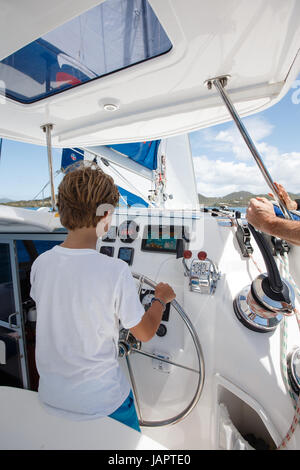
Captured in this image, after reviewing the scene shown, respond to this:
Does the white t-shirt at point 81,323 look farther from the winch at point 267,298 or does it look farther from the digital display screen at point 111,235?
the digital display screen at point 111,235

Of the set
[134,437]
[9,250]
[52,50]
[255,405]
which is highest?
[52,50]

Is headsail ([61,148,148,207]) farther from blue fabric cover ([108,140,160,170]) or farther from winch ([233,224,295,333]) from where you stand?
winch ([233,224,295,333])

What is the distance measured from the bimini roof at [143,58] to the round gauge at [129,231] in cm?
66

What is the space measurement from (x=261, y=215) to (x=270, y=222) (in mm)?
44

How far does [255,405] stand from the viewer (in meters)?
0.92

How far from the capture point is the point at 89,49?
85 centimetres

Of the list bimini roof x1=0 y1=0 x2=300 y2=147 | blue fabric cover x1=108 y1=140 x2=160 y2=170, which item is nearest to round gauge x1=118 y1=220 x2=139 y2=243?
bimini roof x1=0 y1=0 x2=300 y2=147

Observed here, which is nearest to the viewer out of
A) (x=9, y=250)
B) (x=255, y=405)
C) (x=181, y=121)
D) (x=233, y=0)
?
(x=233, y=0)

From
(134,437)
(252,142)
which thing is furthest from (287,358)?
(252,142)

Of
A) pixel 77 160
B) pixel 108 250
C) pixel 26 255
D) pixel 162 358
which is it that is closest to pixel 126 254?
pixel 108 250

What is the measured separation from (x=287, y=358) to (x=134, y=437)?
707 mm

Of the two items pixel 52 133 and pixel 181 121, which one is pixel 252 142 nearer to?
pixel 181 121

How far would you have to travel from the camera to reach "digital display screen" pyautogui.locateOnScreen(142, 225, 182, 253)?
146cm

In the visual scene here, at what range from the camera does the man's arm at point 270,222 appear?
756 millimetres
